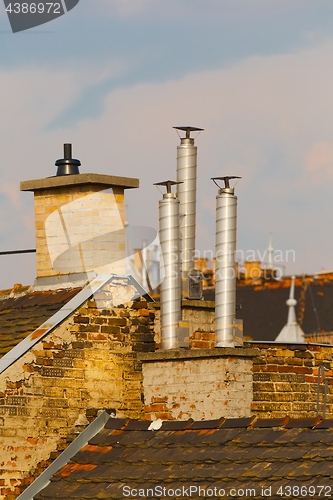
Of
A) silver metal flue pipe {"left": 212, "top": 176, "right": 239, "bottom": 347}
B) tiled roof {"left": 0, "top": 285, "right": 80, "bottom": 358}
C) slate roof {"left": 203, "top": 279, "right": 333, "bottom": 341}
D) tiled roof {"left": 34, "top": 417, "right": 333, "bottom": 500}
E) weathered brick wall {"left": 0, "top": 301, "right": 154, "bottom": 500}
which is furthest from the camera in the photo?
slate roof {"left": 203, "top": 279, "right": 333, "bottom": 341}

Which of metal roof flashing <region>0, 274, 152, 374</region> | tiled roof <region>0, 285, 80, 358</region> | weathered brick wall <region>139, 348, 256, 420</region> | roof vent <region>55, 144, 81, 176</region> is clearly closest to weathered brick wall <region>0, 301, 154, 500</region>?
metal roof flashing <region>0, 274, 152, 374</region>

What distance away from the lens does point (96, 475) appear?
46.8ft

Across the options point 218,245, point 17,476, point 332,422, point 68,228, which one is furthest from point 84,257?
point 332,422

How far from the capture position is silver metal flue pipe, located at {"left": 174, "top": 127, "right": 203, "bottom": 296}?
1648 centimetres

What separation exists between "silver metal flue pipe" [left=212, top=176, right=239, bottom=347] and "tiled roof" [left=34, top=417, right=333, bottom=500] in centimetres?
160

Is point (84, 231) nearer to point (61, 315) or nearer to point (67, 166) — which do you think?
point (67, 166)

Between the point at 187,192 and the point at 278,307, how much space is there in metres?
52.2

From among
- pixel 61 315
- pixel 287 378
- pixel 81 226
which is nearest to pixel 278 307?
pixel 287 378

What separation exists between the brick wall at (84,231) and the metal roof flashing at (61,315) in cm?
42

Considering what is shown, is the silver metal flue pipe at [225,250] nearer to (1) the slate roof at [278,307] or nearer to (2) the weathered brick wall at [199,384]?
(2) the weathered brick wall at [199,384]

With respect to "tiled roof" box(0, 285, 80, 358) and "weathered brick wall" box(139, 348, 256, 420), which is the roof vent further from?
"weathered brick wall" box(139, 348, 256, 420)

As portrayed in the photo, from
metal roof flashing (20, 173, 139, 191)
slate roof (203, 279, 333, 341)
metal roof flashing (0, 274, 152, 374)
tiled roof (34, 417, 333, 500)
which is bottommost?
tiled roof (34, 417, 333, 500)

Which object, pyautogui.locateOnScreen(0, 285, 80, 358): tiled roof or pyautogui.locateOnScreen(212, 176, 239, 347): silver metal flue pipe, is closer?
pyautogui.locateOnScreen(212, 176, 239, 347): silver metal flue pipe

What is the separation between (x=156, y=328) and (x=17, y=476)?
2.55 m
